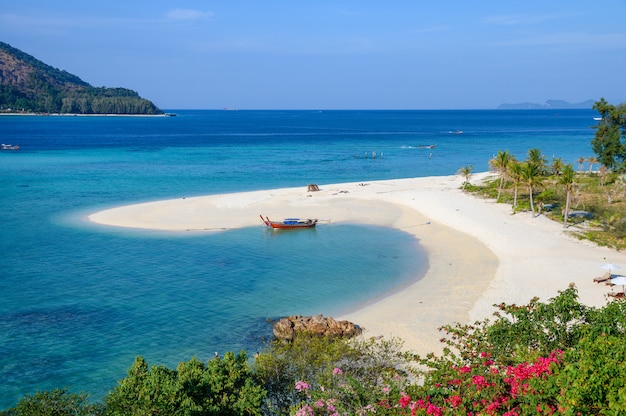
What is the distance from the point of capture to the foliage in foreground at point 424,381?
37.2 ft

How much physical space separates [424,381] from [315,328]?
10.0 m

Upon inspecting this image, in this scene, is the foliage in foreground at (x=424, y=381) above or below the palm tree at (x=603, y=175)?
below

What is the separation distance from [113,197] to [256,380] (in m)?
49.4

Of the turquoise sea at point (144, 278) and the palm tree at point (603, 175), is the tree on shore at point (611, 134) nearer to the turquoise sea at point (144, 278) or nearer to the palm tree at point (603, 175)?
the palm tree at point (603, 175)

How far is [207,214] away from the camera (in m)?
51.7

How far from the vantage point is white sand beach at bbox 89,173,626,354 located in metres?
27.2

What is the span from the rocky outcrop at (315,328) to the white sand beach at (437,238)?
1.09 metres

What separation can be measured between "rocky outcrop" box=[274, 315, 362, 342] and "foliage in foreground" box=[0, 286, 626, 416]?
14.7ft

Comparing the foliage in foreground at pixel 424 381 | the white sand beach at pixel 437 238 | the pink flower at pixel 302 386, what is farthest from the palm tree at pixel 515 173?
the pink flower at pixel 302 386

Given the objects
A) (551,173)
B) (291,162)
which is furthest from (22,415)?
(291,162)

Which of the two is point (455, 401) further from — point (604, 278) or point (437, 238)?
point (437, 238)

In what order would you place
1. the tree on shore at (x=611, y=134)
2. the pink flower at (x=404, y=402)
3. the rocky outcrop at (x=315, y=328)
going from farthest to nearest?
the tree on shore at (x=611, y=134) < the rocky outcrop at (x=315, y=328) < the pink flower at (x=404, y=402)

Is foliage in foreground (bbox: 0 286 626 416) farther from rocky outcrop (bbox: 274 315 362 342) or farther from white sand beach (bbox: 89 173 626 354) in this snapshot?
white sand beach (bbox: 89 173 626 354)

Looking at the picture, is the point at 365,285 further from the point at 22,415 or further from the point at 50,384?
the point at 22,415
